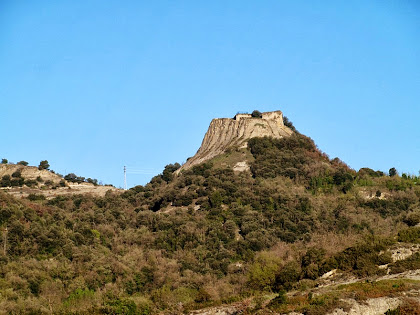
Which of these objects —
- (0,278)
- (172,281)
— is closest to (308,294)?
(172,281)

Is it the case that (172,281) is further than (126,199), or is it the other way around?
(126,199)

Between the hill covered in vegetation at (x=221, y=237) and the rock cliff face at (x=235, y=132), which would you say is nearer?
the hill covered in vegetation at (x=221, y=237)

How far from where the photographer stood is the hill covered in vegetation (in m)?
60.5

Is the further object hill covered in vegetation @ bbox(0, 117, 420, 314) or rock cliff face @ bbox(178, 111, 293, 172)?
rock cliff face @ bbox(178, 111, 293, 172)

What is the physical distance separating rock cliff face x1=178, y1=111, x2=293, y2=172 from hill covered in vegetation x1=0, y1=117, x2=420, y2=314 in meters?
2.90

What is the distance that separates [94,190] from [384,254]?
237ft

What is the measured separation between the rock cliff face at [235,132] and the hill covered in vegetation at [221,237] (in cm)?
290

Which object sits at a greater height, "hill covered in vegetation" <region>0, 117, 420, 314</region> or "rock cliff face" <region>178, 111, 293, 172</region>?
"rock cliff face" <region>178, 111, 293, 172</region>

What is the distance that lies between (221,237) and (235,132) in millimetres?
37387

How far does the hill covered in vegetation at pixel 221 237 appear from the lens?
6047 cm

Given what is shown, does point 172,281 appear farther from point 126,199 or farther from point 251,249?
point 126,199

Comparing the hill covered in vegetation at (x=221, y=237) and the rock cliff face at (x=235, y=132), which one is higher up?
the rock cliff face at (x=235, y=132)

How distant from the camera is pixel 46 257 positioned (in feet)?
264

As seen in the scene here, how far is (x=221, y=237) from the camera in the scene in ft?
287
